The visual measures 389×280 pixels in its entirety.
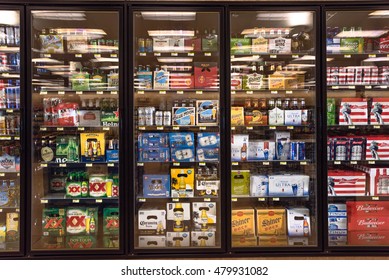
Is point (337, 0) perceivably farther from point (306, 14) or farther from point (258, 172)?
point (258, 172)

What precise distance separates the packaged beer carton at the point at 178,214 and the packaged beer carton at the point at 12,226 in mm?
1602

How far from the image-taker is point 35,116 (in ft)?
13.2

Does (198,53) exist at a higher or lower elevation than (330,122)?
higher

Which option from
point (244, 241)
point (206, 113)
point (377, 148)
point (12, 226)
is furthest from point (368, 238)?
point (12, 226)

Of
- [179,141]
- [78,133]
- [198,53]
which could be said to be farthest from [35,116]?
[198,53]

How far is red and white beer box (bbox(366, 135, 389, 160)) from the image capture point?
4.11m

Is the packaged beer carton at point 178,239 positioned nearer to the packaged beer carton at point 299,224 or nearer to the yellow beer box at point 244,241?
the yellow beer box at point 244,241

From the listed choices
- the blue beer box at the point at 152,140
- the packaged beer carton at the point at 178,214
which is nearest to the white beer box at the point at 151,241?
the packaged beer carton at the point at 178,214

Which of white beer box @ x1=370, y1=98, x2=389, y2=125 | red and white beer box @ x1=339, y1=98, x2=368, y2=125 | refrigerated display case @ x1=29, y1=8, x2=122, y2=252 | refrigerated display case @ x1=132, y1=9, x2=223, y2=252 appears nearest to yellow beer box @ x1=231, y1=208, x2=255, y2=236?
refrigerated display case @ x1=132, y1=9, x2=223, y2=252

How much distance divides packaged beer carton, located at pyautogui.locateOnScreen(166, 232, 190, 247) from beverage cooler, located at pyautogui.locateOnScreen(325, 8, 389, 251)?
1513mm

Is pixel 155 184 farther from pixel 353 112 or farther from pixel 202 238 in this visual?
pixel 353 112

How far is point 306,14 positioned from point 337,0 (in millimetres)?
345

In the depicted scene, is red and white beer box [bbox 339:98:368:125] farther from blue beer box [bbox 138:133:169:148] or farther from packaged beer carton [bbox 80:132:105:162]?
packaged beer carton [bbox 80:132:105:162]

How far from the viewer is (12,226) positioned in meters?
4.10
